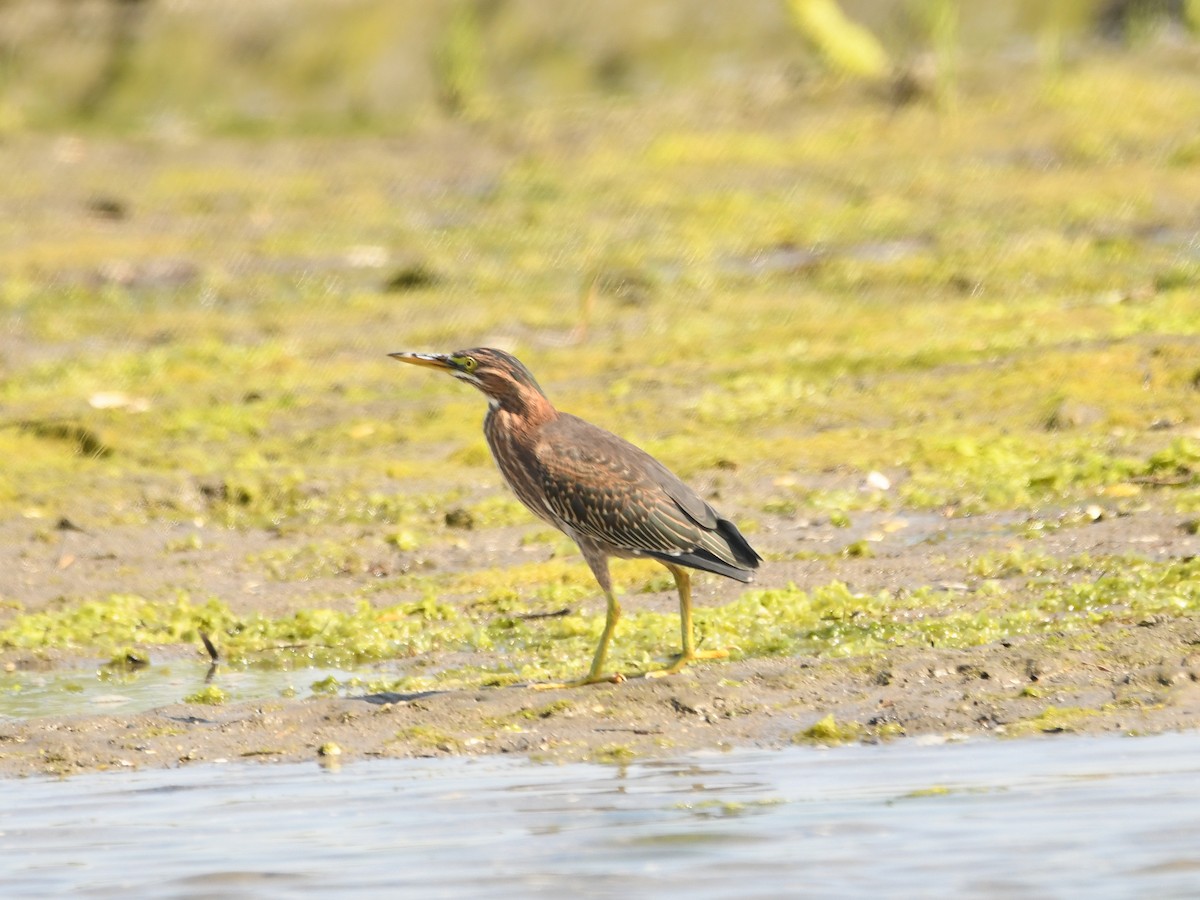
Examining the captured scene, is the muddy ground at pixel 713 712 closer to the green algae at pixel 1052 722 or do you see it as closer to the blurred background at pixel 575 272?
the green algae at pixel 1052 722

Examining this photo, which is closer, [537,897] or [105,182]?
[537,897]

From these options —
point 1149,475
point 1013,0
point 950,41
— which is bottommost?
point 1149,475

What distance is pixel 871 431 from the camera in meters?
12.1

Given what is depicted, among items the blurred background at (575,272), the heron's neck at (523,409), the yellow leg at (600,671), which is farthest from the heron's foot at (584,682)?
the heron's neck at (523,409)

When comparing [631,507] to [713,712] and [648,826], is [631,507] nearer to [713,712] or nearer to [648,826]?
[713,712]

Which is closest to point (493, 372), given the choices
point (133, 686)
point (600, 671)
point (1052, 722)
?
point (600, 671)

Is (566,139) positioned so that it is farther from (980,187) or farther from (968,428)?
(968,428)

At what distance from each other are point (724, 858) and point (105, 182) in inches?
834

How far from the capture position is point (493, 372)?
8.16 m

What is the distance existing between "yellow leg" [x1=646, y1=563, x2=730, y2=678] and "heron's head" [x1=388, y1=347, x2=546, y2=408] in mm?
834

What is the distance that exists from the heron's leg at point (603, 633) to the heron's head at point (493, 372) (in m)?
0.60

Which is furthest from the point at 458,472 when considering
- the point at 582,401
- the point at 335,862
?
the point at 335,862

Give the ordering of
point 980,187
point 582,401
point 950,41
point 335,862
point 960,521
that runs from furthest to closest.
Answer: point 950,41 → point 980,187 → point 582,401 → point 960,521 → point 335,862

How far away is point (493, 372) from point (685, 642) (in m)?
1.24
